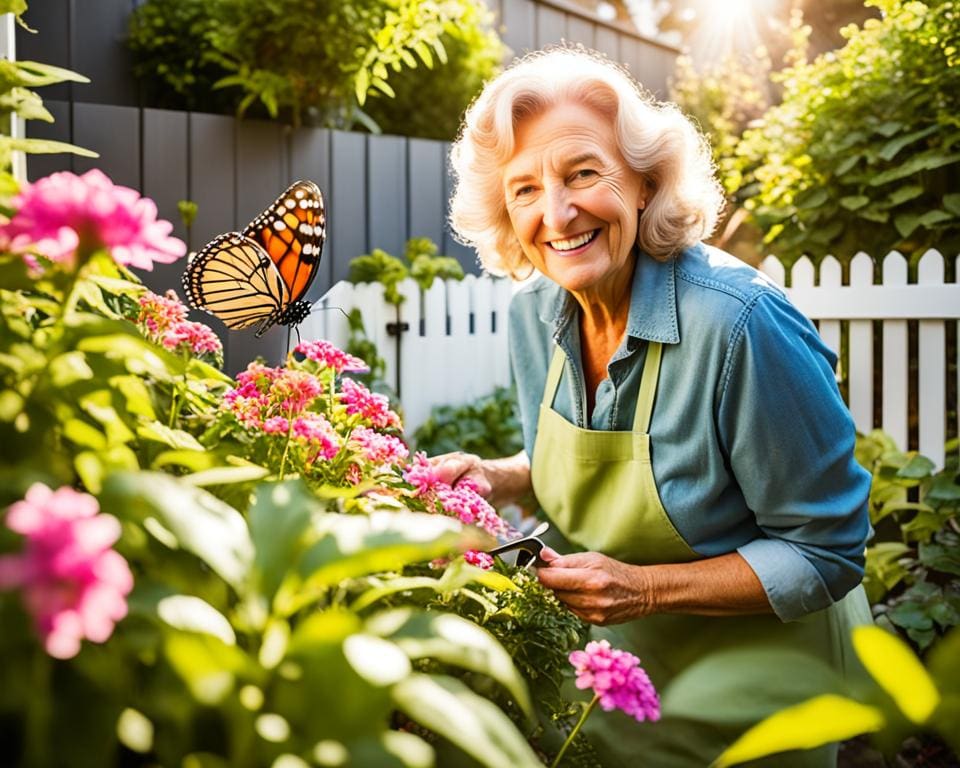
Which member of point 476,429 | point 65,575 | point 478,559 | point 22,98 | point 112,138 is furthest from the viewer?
point 476,429

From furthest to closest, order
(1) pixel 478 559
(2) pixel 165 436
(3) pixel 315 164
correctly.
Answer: (3) pixel 315 164
(1) pixel 478 559
(2) pixel 165 436

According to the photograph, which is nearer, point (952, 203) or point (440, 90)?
point (952, 203)

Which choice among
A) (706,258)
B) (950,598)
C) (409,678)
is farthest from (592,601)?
(950,598)

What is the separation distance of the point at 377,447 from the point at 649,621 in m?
0.86

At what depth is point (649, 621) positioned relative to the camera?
72.8 inches

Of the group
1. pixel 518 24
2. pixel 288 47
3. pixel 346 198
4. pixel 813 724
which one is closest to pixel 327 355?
pixel 813 724

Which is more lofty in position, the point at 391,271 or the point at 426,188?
the point at 426,188

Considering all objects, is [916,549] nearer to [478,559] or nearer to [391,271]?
[391,271]

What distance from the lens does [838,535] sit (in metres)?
1.59

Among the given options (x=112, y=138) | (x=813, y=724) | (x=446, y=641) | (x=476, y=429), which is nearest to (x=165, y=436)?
(x=446, y=641)

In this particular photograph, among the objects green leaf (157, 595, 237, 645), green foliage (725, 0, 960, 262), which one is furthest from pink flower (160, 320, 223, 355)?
green foliage (725, 0, 960, 262)

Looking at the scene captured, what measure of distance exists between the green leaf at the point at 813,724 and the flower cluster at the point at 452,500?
2.36 ft

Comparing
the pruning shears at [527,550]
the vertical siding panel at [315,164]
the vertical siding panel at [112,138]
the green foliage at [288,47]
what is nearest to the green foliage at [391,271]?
the vertical siding panel at [315,164]

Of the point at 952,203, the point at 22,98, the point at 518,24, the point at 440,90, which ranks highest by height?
the point at 518,24
